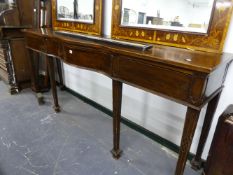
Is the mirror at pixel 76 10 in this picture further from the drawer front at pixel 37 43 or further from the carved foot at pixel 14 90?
the carved foot at pixel 14 90

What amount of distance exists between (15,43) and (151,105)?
1.90 meters

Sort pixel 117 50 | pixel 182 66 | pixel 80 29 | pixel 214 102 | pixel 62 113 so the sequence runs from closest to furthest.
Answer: pixel 182 66 < pixel 117 50 < pixel 214 102 < pixel 80 29 < pixel 62 113

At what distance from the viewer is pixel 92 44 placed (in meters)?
1.13

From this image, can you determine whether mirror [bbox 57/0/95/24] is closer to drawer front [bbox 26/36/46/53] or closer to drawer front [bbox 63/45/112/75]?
drawer front [bbox 26/36/46/53]

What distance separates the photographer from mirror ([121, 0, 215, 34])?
1035mm

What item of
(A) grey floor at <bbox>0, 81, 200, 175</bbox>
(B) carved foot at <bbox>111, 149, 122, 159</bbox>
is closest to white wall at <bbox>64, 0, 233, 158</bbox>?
(A) grey floor at <bbox>0, 81, 200, 175</bbox>

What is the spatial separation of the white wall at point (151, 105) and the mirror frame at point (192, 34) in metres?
0.11

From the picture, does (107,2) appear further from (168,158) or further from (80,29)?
(168,158)

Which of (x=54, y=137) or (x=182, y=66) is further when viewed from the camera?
(x=54, y=137)

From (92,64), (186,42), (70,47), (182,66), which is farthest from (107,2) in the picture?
(182,66)

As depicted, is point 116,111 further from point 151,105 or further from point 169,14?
point 169,14

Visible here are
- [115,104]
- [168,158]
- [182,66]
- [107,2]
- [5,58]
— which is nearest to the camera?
[182,66]

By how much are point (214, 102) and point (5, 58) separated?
2.36 meters

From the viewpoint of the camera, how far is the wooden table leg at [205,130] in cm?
113
